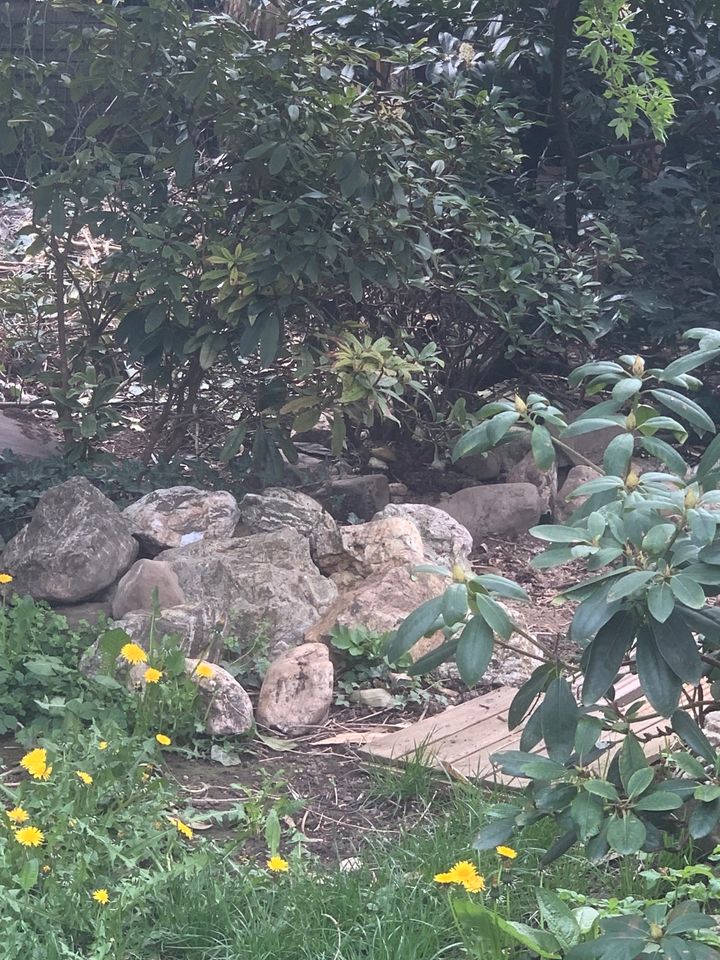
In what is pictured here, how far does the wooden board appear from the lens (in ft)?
10.6

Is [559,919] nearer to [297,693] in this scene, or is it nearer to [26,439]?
[297,693]

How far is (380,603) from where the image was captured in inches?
168

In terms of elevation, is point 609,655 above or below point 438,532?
above

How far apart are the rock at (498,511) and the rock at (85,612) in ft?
6.59

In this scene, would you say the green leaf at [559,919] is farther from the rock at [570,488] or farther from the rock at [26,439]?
the rock at [26,439]

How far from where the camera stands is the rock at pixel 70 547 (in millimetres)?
4145

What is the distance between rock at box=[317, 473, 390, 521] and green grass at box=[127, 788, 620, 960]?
2800mm

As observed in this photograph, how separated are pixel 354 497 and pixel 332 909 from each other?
3.17 metres

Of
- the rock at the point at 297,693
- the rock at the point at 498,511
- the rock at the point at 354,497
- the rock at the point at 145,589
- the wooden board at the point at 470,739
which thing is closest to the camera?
the wooden board at the point at 470,739

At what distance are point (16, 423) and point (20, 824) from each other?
363cm

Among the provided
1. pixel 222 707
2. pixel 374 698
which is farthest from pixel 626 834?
pixel 374 698

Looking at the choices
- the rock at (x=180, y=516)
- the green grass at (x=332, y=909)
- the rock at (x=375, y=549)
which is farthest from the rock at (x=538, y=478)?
the green grass at (x=332, y=909)

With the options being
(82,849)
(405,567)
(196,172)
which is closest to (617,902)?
(82,849)

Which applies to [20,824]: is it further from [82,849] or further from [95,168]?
[95,168]
